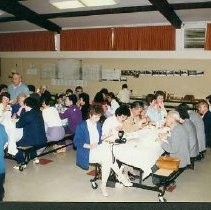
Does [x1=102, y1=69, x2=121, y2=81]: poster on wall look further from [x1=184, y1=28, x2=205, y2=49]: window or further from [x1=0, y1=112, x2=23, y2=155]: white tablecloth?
[x1=0, y1=112, x2=23, y2=155]: white tablecloth

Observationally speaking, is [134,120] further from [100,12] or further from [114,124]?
[100,12]

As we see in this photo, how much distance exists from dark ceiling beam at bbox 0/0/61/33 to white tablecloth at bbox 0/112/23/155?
3.80m

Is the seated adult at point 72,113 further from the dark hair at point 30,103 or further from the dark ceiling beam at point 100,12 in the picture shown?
the dark ceiling beam at point 100,12

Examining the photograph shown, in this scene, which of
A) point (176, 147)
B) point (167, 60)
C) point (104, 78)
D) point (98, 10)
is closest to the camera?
point (176, 147)

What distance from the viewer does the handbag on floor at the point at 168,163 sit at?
4.02 m

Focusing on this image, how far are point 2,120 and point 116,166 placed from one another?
2.13 meters

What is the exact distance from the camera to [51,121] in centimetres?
572

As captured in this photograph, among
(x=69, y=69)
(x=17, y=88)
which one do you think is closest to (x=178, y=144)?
(x=17, y=88)

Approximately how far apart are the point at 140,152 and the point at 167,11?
4.91m

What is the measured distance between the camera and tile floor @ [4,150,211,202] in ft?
13.5

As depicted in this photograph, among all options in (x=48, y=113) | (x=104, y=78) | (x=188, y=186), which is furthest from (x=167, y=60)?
(x=188, y=186)

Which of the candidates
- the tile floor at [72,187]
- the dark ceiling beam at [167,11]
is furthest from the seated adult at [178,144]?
the dark ceiling beam at [167,11]

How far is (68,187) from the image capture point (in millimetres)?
4473
